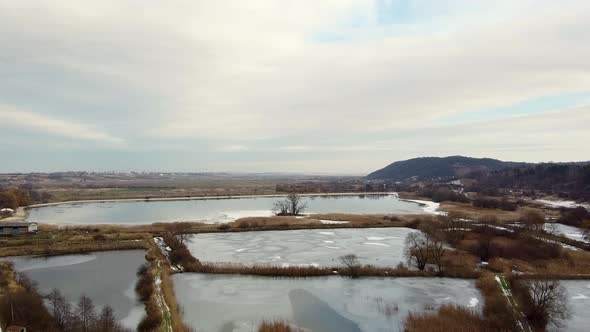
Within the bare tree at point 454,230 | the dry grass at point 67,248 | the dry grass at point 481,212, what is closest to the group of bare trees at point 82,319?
the dry grass at point 67,248

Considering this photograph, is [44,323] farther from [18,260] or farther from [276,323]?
[18,260]

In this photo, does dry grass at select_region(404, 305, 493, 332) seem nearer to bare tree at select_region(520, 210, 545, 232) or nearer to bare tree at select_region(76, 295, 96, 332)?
bare tree at select_region(76, 295, 96, 332)


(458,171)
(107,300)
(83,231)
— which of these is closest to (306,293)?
(107,300)

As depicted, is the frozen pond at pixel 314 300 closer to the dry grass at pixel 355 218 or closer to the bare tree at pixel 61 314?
the bare tree at pixel 61 314

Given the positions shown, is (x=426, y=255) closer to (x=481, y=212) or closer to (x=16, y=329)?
(x=16, y=329)

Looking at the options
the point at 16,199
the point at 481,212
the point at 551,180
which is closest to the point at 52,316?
the point at 481,212

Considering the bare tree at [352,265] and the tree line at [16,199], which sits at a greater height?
the tree line at [16,199]

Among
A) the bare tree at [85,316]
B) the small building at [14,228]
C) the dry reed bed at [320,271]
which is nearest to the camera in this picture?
the bare tree at [85,316]

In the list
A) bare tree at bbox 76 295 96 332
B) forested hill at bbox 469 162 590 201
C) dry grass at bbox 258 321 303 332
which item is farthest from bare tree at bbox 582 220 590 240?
bare tree at bbox 76 295 96 332
